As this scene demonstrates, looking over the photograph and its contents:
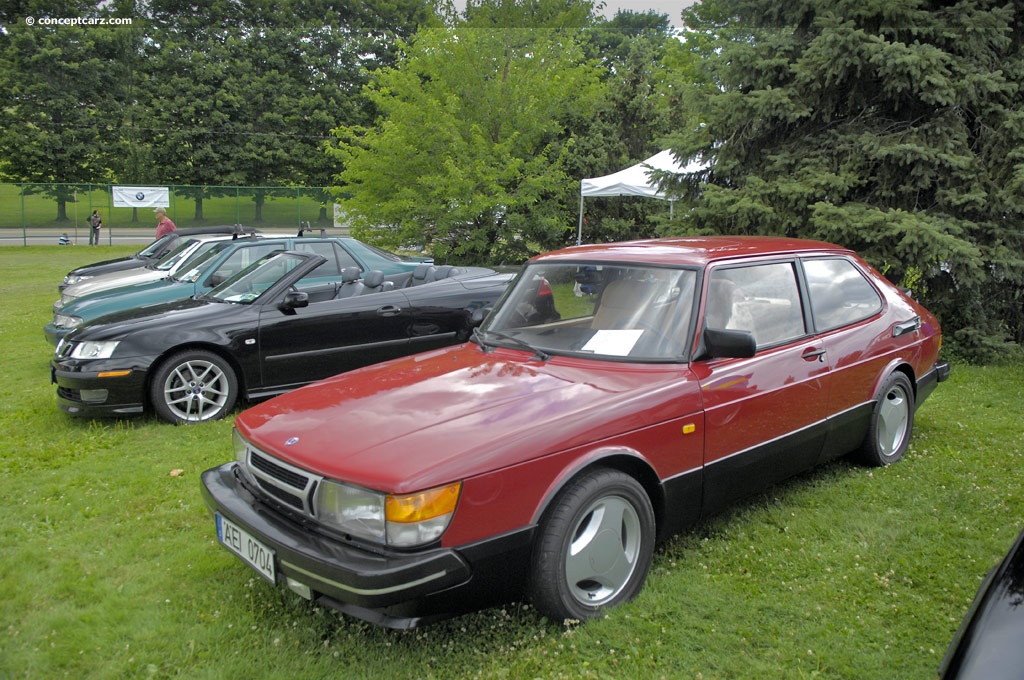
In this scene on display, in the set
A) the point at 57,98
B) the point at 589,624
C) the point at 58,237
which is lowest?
the point at 589,624

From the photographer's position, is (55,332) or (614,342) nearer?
(614,342)

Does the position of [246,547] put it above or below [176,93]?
below

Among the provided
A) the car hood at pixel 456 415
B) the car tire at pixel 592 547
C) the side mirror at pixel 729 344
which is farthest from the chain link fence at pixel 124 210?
the car tire at pixel 592 547

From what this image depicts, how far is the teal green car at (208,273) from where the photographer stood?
8492 mm

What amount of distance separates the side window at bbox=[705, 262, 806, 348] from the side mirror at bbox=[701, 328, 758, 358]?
0.20 meters

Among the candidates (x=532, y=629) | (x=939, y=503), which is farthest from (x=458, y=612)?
(x=939, y=503)

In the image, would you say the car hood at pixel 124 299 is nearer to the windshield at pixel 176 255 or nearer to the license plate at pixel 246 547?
the windshield at pixel 176 255

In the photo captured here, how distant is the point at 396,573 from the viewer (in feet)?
8.51

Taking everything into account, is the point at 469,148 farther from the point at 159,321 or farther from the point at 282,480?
the point at 282,480

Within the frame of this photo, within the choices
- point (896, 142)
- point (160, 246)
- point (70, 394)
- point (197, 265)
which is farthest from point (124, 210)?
point (896, 142)

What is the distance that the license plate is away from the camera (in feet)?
9.69

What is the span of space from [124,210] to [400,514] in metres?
39.4

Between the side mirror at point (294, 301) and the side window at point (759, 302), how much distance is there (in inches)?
150

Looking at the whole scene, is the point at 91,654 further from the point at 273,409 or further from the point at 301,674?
the point at 273,409
